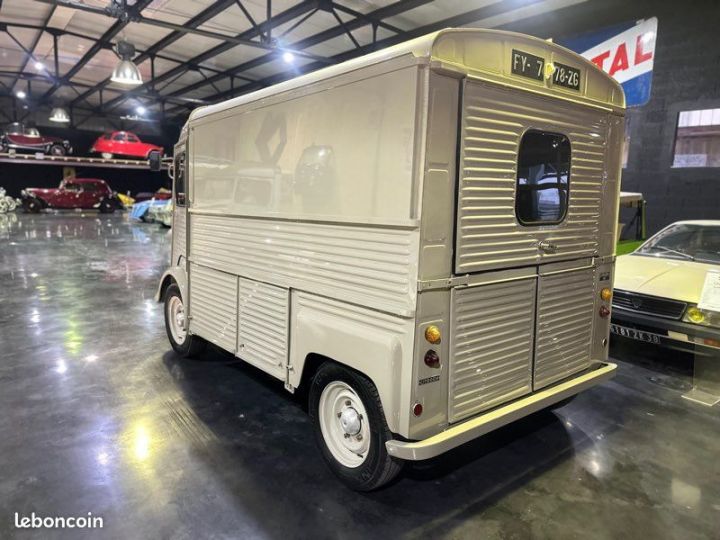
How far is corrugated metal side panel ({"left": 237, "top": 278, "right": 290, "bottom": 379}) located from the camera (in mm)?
3664

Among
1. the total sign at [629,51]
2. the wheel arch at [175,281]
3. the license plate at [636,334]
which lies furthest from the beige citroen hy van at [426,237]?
the total sign at [629,51]

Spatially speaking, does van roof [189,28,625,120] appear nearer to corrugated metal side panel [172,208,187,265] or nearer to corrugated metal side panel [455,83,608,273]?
corrugated metal side panel [455,83,608,273]

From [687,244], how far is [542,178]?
167 inches

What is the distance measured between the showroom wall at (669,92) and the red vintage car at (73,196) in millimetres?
24998

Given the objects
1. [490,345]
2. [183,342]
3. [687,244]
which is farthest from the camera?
[687,244]

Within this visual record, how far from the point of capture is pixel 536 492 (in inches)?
125

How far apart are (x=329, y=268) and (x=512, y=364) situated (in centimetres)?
136

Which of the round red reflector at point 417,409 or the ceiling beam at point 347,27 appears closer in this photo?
the round red reflector at point 417,409

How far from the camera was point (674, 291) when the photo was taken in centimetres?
526

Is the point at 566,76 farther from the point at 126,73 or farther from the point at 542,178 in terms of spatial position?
the point at 126,73

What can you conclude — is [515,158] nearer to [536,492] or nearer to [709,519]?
[536,492]

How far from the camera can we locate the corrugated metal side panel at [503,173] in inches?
111

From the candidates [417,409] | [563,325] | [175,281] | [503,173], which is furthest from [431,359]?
[175,281]

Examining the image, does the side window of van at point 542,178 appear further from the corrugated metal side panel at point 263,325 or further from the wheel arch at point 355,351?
the corrugated metal side panel at point 263,325
